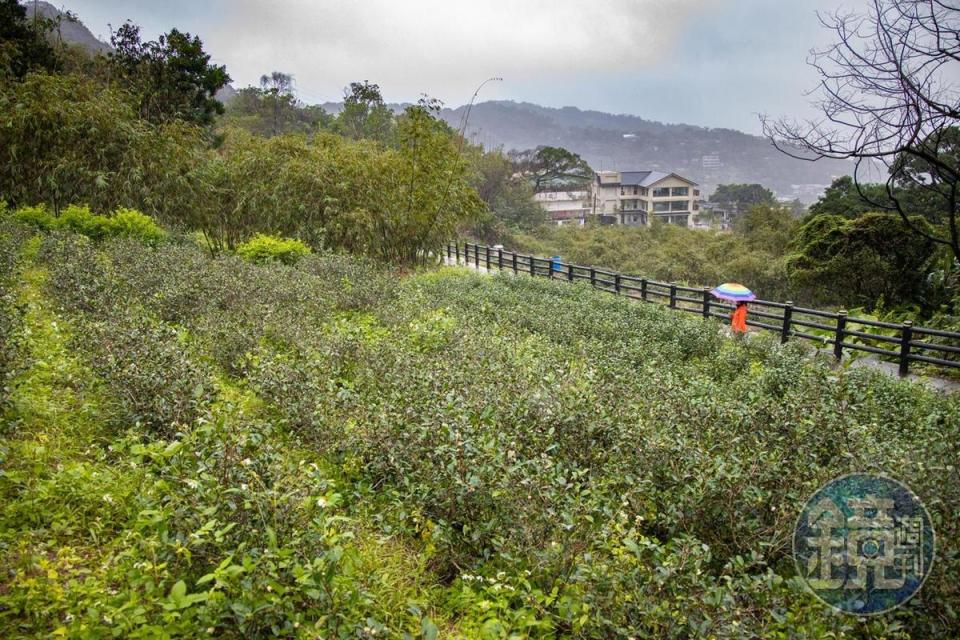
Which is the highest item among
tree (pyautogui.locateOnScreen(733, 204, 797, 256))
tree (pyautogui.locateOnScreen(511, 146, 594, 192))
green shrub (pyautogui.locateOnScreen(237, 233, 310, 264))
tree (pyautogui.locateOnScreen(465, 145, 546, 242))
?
tree (pyautogui.locateOnScreen(511, 146, 594, 192))

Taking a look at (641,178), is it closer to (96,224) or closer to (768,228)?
(768,228)

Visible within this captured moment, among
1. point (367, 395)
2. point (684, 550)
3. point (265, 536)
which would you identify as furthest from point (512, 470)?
point (367, 395)

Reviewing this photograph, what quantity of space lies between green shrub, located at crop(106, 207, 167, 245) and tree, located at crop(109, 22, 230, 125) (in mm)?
9785

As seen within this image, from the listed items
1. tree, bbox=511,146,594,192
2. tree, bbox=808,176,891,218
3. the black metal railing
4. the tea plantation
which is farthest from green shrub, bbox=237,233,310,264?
tree, bbox=511,146,594,192

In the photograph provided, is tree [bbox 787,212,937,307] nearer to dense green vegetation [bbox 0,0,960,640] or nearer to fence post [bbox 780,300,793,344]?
fence post [bbox 780,300,793,344]

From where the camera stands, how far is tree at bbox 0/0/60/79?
56.1ft

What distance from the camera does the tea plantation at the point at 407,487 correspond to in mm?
2297

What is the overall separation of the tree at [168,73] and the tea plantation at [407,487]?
61.6ft

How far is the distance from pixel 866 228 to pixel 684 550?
15885mm

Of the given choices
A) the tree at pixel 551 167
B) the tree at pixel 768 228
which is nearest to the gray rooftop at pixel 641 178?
the tree at pixel 551 167

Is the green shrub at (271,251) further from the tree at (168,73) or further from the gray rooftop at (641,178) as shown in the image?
the gray rooftop at (641,178)

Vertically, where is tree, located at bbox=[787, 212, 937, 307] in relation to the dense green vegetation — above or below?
above

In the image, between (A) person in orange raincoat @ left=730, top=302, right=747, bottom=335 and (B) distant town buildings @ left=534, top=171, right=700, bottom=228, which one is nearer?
(A) person in orange raincoat @ left=730, top=302, right=747, bottom=335

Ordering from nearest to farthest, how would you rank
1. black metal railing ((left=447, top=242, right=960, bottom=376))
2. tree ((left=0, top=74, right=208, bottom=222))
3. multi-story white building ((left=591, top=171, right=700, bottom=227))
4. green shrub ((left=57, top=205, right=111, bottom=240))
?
black metal railing ((left=447, top=242, right=960, bottom=376)), green shrub ((left=57, top=205, right=111, bottom=240)), tree ((left=0, top=74, right=208, bottom=222)), multi-story white building ((left=591, top=171, right=700, bottom=227))
